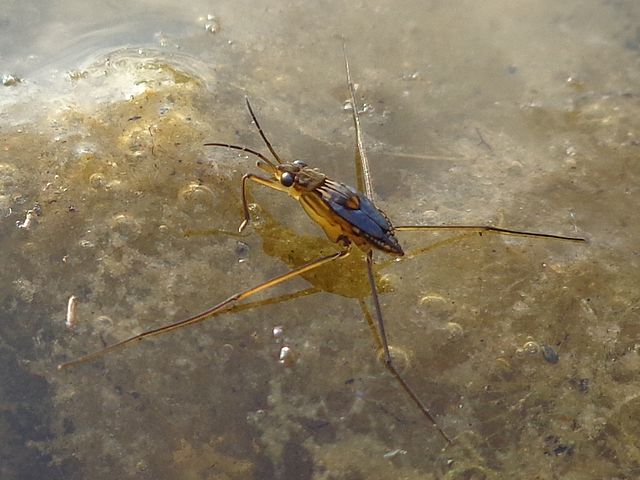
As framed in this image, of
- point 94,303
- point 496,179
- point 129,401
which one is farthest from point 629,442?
point 94,303

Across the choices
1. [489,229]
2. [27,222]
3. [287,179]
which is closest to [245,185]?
[287,179]

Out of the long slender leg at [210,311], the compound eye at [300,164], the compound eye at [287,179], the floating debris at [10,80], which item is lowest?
the long slender leg at [210,311]

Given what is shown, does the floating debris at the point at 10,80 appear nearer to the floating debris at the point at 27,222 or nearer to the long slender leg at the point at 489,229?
the floating debris at the point at 27,222

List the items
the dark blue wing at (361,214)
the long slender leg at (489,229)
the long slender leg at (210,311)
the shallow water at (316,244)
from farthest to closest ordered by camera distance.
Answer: the long slender leg at (489,229) < the dark blue wing at (361,214) < the long slender leg at (210,311) < the shallow water at (316,244)

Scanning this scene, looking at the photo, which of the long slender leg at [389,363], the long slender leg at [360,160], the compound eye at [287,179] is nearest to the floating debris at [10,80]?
the compound eye at [287,179]

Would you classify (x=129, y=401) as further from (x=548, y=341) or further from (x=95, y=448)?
(x=548, y=341)

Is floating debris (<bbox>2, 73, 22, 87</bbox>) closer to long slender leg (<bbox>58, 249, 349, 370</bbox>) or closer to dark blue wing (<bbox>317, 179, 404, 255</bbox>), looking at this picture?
long slender leg (<bbox>58, 249, 349, 370</bbox>)

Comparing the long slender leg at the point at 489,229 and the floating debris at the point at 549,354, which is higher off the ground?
the long slender leg at the point at 489,229
